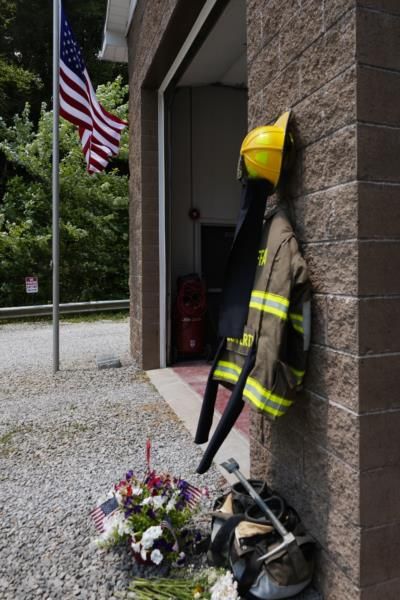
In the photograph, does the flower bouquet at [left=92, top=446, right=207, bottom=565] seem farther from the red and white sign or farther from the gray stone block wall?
the red and white sign

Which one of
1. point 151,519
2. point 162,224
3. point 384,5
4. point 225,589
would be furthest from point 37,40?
point 225,589

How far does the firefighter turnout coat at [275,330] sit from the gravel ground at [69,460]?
35.9 inches

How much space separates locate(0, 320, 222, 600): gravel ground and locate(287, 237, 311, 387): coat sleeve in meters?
1.25

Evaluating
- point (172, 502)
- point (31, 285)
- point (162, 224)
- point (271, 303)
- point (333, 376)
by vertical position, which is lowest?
point (172, 502)

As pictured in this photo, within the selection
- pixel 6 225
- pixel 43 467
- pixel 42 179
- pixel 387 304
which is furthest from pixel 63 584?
pixel 42 179

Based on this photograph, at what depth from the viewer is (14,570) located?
2.23 m

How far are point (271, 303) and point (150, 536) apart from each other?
3.71 feet

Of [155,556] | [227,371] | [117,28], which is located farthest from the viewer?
[117,28]

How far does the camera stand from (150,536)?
80.3 inches

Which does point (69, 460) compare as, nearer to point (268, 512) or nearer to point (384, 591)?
point (268, 512)

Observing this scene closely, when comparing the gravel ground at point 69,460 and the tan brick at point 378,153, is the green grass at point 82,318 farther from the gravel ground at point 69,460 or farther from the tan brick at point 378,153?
the tan brick at point 378,153

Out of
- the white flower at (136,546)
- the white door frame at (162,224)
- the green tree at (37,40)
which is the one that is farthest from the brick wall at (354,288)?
the green tree at (37,40)

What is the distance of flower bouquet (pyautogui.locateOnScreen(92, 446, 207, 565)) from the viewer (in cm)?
207

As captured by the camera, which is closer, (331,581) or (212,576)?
(331,581)
